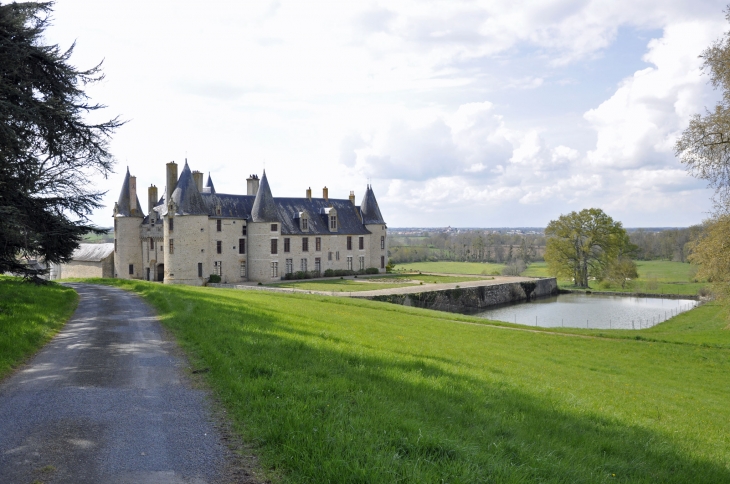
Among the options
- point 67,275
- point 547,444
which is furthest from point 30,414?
point 67,275

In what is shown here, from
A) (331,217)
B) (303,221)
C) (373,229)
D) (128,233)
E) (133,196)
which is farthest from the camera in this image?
(373,229)

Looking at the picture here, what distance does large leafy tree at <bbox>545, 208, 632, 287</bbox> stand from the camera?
56469 mm

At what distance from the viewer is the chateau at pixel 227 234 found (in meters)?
38.6

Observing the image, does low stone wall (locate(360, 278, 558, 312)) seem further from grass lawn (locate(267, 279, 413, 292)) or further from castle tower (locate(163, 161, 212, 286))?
castle tower (locate(163, 161, 212, 286))

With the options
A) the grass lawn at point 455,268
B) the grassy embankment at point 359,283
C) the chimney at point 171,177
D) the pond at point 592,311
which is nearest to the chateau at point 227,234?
the chimney at point 171,177

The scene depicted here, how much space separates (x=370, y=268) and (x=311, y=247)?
24.2 feet

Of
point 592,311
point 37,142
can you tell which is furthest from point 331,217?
point 37,142

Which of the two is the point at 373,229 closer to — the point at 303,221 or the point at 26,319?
the point at 303,221

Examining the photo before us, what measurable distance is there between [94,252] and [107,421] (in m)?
46.0

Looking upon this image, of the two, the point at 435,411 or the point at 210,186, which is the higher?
the point at 210,186

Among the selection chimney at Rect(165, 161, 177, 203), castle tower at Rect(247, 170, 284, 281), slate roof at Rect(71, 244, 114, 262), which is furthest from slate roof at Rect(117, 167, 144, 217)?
castle tower at Rect(247, 170, 284, 281)

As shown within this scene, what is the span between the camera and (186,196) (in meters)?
38.6

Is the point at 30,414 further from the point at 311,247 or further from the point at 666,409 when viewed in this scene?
the point at 311,247

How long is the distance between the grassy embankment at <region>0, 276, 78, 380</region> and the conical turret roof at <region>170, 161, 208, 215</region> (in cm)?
1929
